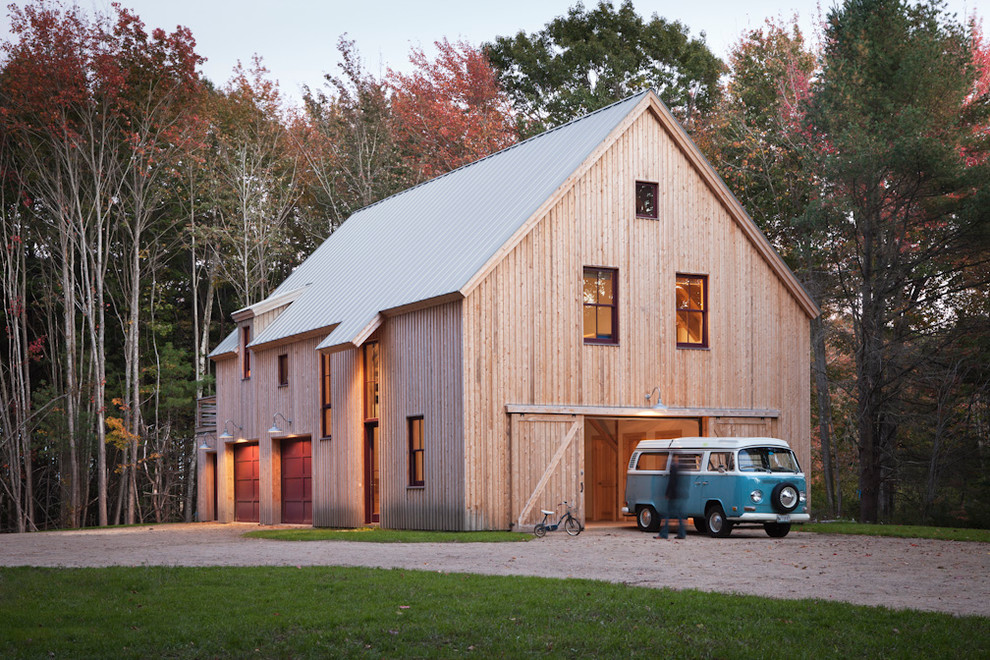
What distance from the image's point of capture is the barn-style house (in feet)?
78.7

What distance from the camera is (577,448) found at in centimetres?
2481

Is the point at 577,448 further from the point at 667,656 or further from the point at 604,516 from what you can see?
the point at 667,656

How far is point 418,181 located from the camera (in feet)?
150

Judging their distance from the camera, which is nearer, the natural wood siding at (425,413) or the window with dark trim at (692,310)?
the natural wood siding at (425,413)

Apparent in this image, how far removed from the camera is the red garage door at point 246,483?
3450cm

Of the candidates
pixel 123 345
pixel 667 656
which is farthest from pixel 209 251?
pixel 667 656

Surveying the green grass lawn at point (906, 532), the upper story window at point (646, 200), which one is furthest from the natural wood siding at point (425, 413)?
the green grass lawn at point (906, 532)

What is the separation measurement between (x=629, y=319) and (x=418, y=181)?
2131cm

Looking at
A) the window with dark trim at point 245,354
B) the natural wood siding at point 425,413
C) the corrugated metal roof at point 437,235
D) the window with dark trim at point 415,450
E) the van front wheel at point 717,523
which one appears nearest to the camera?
the van front wheel at point 717,523

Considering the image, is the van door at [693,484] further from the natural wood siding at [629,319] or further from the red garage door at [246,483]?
the red garage door at [246,483]

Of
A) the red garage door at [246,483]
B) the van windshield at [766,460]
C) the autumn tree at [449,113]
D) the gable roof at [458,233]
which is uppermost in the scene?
the autumn tree at [449,113]

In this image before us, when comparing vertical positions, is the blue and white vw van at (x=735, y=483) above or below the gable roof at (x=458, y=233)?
below

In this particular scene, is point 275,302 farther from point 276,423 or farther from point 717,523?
point 717,523

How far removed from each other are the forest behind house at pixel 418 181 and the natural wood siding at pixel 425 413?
12.0 m
